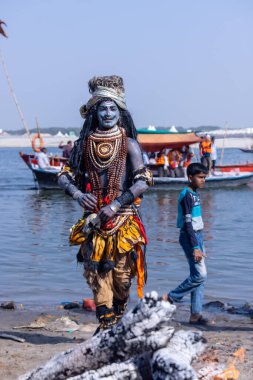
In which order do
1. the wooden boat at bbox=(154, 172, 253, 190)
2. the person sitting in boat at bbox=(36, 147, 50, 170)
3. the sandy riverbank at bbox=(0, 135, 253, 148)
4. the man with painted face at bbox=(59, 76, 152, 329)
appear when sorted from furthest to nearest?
the sandy riverbank at bbox=(0, 135, 253, 148)
the person sitting in boat at bbox=(36, 147, 50, 170)
the wooden boat at bbox=(154, 172, 253, 190)
the man with painted face at bbox=(59, 76, 152, 329)

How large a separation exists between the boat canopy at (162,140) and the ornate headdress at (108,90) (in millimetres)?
24578

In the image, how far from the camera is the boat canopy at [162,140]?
30.6 metres

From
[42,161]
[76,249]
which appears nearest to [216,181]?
[42,161]

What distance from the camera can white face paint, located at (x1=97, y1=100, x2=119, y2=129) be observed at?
5.70m

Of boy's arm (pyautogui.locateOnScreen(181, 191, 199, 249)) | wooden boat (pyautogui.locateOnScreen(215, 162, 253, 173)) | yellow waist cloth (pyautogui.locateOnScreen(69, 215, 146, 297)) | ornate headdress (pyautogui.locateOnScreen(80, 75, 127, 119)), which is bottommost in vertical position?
wooden boat (pyautogui.locateOnScreen(215, 162, 253, 173))

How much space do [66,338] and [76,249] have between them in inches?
266

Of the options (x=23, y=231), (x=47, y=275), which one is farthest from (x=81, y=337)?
(x=23, y=231)

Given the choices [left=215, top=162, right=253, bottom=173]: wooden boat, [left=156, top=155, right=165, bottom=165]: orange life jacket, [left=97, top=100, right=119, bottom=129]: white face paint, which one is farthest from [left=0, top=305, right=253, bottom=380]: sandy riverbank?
[left=215, top=162, right=253, bottom=173]: wooden boat

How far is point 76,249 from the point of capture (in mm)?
13102

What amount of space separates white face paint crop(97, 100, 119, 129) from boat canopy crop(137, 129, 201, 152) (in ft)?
81.0

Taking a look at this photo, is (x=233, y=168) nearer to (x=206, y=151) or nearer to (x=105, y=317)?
(x=206, y=151)

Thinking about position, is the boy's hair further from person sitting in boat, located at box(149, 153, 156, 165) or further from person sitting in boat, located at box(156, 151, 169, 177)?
person sitting in boat, located at box(149, 153, 156, 165)

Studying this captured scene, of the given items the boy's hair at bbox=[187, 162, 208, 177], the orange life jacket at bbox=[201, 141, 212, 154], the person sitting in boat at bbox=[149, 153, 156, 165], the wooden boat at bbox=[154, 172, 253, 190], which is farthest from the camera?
the person sitting in boat at bbox=[149, 153, 156, 165]

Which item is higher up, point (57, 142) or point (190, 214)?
point (190, 214)
